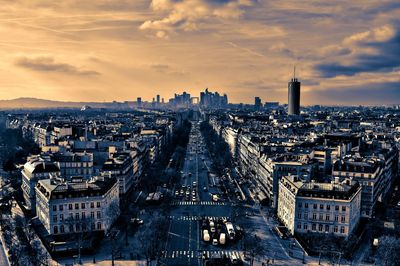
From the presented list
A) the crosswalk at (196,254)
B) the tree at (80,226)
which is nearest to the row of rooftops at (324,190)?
the crosswalk at (196,254)

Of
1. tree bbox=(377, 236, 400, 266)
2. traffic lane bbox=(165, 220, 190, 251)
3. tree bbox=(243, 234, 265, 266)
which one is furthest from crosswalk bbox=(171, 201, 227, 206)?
tree bbox=(377, 236, 400, 266)

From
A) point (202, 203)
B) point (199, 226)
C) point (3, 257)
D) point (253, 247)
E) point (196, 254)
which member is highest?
point (253, 247)

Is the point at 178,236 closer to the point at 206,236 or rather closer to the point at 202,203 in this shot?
the point at 206,236

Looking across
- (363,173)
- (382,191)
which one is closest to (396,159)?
(382,191)

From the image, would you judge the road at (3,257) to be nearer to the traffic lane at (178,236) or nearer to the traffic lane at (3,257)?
the traffic lane at (3,257)

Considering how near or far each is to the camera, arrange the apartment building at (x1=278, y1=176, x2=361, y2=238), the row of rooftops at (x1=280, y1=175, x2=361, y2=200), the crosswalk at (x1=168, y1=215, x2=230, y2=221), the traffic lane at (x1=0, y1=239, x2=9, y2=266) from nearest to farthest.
Result: the traffic lane at (x1=0, y1=239, x2=9, y2=266) → the apartment building at (x1=278, y1=176, x2=361, y2=238) → the row of rooftops at (x1=280, y1=175, x2=361, y2=200) → the crosswalk at (x1=168, y1=215, x2=230, y2=221)

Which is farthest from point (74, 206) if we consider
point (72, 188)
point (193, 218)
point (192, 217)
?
point (192, 217)

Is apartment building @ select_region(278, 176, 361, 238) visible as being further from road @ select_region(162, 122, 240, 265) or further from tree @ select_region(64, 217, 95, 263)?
tree @ select_region(64, 217, 95, 263)
